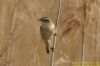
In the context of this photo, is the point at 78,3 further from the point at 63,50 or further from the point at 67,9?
the point at 63,50

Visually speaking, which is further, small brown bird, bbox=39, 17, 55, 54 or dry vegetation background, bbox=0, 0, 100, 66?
dry vegetation background, bbox=0, 0, 100, 66

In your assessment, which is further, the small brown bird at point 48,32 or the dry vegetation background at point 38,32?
the dry vegetation background at point 38,32

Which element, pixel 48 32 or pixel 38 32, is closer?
pixel 48 32

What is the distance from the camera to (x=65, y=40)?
2.23 m

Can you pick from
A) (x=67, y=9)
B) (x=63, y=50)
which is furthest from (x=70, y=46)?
(x=67, y=9)

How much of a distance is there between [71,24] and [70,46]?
101mm

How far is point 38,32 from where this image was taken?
89.5 inches

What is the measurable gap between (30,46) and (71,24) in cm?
22

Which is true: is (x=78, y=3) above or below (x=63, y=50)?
above

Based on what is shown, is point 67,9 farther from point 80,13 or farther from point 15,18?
point 15,18

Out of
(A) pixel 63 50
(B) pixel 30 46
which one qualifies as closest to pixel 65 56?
(A) pixel 63 50

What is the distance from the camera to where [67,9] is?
7.38 feet

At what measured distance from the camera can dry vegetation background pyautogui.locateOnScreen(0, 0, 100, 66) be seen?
2201mm

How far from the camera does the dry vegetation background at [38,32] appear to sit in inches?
86.7
